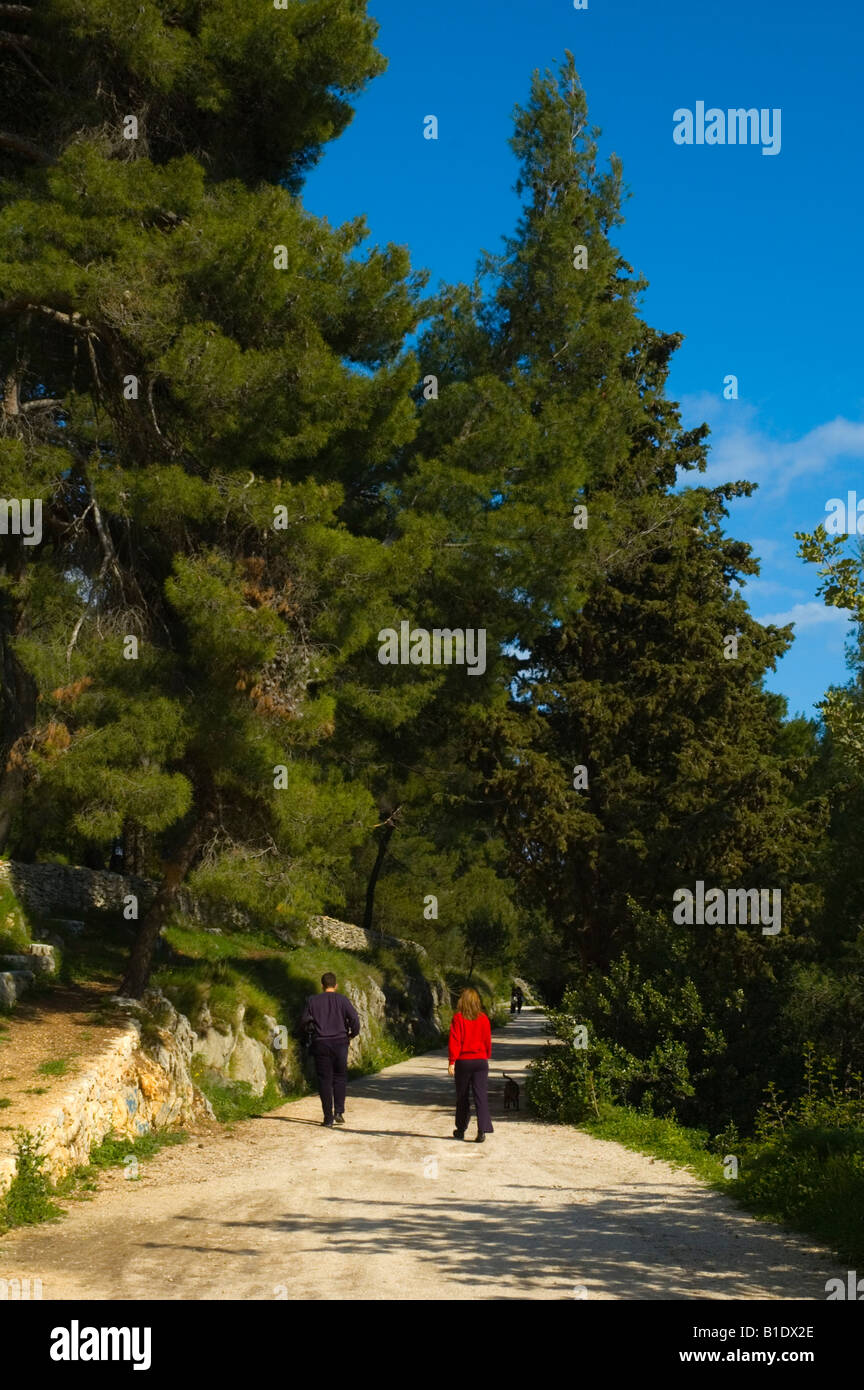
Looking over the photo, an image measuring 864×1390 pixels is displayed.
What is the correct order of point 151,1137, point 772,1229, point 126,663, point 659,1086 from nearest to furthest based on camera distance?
point 772,1229 < point 151,1137 < point 126,663 < point 659,1086

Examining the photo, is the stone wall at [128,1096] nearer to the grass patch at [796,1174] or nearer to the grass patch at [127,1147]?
the grass patch at [127,1147]

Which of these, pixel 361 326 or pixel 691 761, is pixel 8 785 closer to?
pixel 361 326

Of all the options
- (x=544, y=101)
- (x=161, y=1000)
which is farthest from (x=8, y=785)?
(x=544, y=101)

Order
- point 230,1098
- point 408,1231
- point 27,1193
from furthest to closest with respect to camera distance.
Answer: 1. point 230,1098
2. point 27,1193
3. point 408,1231

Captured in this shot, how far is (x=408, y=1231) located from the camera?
298 inches

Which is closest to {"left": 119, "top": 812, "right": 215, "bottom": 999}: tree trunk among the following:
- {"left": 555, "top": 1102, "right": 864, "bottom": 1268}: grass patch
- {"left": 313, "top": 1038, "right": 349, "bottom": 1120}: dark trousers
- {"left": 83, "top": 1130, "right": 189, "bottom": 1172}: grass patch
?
{"left": 313, "top": 1038, "right": 349, "bottom": 1120}: dark trousers

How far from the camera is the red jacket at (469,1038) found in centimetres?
1248

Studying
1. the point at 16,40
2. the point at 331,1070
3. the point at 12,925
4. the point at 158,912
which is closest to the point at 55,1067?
the point at 331,1070

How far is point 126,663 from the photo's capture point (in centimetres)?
1441

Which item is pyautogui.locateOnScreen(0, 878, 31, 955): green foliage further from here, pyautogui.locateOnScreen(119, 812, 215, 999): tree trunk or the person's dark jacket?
the person's dark jacket

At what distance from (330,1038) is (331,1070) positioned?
1.71 feet

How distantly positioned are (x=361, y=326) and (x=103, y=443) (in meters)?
4.17

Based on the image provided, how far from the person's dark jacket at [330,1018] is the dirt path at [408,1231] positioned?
142cm

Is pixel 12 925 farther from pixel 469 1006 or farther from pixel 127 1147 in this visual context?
pixel 469 1006
